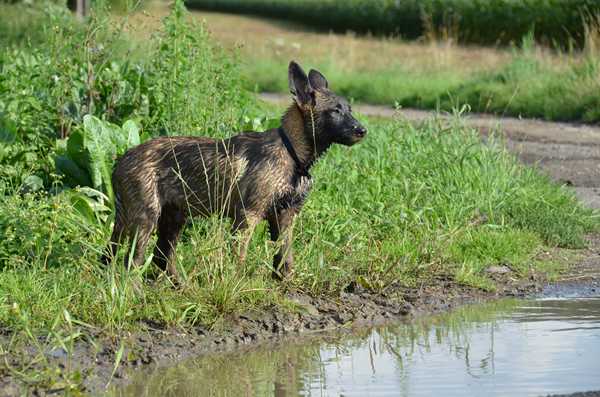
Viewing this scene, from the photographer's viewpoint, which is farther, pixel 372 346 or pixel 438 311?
pixel 438 311

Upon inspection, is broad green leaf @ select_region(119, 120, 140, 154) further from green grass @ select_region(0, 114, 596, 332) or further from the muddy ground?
the muddy ground

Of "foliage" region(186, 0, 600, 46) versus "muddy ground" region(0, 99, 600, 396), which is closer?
"muddy ground" region(0, 99, 600, 396)

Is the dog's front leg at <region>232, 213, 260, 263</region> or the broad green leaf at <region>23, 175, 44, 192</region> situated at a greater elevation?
the dog's front leg at <region>232, 213, 260, 263</region>

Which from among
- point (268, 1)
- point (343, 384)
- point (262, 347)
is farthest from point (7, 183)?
point (268, 1)

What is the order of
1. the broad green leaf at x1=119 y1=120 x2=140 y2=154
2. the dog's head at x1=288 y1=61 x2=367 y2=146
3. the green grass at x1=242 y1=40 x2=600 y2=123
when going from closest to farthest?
1. the dog's head at x1=288 y1=61 x2=367 y2=146
2. the broad green leaf at x1=119 y1=120 x2=140 y2=154
3. the green grass at x1=242 y1=40 x2=600 y2=123

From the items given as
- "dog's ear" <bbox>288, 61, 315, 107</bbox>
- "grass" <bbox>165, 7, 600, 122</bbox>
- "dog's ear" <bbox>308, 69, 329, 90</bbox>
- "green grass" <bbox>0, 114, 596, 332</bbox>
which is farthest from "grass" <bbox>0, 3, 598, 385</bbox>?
"grass" <bbox>165, 7, 600, 122</bbox>

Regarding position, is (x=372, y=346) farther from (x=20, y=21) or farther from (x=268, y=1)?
(x=268, y=1)

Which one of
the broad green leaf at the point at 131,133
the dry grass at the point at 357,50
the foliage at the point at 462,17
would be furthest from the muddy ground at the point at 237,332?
the foliage at the point at 462,17

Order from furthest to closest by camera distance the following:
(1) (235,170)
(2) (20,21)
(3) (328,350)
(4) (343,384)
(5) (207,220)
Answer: (2) (20,21) < (5) (207,220) < (1) (235,170) < (3) (328,350) < (4) (343,384)

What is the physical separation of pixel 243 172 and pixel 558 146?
30.3ft

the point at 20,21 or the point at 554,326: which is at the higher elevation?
the point at 554,326

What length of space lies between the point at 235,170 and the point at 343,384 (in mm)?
1982

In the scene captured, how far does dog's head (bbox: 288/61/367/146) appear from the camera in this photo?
28.7ft

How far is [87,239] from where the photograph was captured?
9.22 metres
